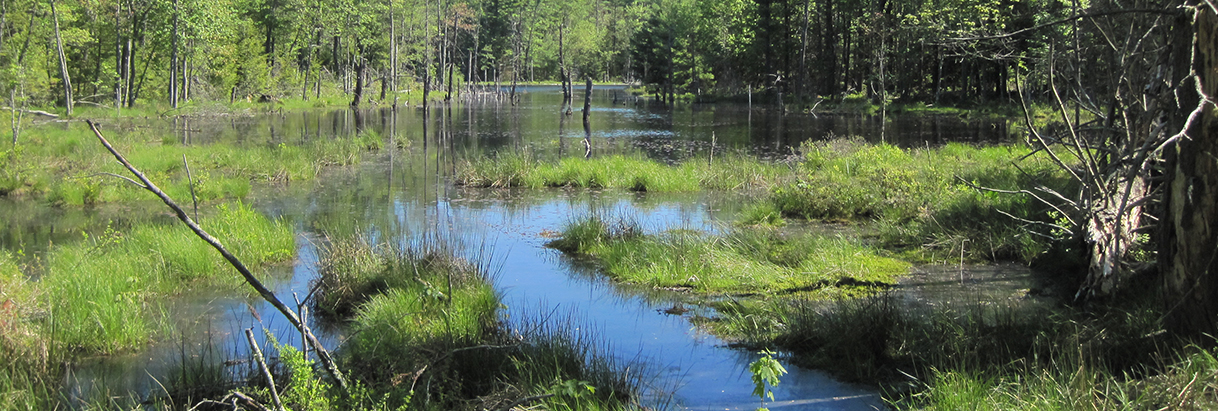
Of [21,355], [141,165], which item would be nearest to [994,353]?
[21,355]

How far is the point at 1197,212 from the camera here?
455 centimetres

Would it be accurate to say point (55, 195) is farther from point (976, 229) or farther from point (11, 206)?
point (976, 229)

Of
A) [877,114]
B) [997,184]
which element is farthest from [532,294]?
[877,114]

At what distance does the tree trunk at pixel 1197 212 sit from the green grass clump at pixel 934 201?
7.70 feet

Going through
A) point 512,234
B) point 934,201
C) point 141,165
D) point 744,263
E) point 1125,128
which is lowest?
point 512,234

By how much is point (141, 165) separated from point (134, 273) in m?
9.06

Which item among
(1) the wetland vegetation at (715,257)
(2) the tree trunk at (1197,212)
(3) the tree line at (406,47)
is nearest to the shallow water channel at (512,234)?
(1) the wetland vegetation at (715,257)

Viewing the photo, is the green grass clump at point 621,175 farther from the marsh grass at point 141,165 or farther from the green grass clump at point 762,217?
the marsh grass at point 141,165

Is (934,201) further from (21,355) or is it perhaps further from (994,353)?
(21,355)

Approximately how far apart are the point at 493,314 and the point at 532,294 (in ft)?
5.66

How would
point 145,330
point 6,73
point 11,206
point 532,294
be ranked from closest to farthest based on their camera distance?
point 145,330 < point 532,294 < point 11,206 < point 6,73

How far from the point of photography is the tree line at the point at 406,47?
108 ft

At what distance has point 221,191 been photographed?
14.0 m

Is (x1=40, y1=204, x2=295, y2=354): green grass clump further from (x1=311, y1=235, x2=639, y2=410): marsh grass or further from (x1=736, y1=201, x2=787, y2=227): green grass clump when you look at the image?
(x1=736, y1=201, x2=787, y2=227): green grass clump
